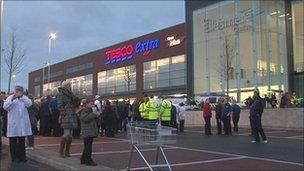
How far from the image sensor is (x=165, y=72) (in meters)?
69.4

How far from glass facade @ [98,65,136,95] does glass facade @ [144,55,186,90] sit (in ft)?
10.3

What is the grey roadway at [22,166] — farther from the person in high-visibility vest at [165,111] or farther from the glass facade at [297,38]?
the glass facade at [297,38]

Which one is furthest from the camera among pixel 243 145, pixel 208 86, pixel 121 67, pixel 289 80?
pixel 121 67

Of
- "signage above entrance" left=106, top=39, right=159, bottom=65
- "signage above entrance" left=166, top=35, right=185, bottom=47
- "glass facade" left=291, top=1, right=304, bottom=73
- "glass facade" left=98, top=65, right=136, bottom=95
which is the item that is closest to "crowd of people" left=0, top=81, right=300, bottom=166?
"glass facade" left=291, top=1, right=304, bottom=73

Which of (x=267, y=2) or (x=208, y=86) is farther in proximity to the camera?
(x=208, y=86)

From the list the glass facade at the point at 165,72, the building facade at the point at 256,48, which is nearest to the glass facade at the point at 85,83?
the glass facade at the point at 165,72

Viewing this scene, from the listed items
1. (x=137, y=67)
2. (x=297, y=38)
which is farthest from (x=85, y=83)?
(x=297, y=38)

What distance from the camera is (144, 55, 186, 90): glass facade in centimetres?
6556

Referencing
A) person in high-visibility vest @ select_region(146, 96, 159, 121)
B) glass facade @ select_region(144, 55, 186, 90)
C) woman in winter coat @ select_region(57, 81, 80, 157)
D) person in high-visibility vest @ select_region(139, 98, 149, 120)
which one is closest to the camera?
woman in winter coat @ select_region(57, 81, 80, 157)

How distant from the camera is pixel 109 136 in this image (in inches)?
861

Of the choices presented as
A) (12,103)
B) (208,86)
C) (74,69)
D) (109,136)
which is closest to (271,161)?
(12,103)

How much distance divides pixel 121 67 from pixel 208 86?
101ft

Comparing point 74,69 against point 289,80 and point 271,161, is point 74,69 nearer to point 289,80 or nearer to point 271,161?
point 289,80

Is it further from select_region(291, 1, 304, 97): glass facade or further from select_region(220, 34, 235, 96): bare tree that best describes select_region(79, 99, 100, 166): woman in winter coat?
select_region(291, 1, 304, 97): glass facade
